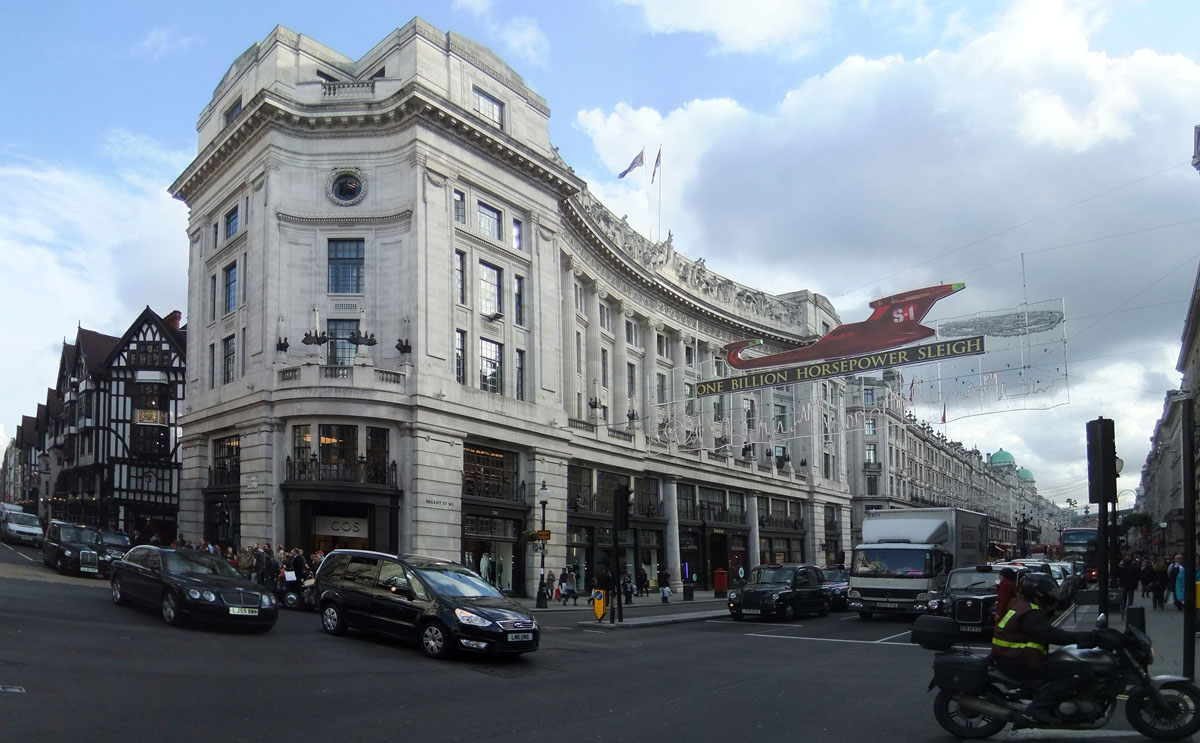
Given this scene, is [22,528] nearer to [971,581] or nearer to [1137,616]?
[971,581]

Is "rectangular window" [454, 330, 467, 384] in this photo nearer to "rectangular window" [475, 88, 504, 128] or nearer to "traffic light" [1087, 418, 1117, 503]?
"rectangular window" [475, 88, 504, 128]

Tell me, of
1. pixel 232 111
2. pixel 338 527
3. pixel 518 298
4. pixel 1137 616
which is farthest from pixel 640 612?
pixel 232 111

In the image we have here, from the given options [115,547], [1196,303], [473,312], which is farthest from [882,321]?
[1196,303]

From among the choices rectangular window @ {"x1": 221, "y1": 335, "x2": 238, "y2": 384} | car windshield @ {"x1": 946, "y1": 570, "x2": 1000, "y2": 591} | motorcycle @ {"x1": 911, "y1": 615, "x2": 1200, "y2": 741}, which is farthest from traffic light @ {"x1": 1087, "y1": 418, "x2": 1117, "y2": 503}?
rectangular window @ {"x1": 221, "y1": 335, "x2": 238, "y2": 384}

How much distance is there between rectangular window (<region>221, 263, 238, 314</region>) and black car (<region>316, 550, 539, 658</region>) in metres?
24.8

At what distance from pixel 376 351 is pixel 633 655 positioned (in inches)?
824

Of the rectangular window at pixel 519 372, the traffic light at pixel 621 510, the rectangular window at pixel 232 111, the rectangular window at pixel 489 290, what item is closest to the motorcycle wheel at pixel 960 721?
the traffic light at pixel 621 510

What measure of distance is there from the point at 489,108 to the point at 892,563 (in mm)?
24983

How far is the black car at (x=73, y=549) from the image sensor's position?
29.9 metres

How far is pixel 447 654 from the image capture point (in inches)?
605

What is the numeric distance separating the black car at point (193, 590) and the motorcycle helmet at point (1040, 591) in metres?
13.3

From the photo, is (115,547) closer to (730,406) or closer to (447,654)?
(447,654)

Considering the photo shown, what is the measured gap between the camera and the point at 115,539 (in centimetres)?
3312

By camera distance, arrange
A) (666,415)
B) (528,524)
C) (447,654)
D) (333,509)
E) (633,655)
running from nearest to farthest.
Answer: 1. (447,654)
2. (633,655)
3. (333,509)
4. (528,524)
5. (666,415)
